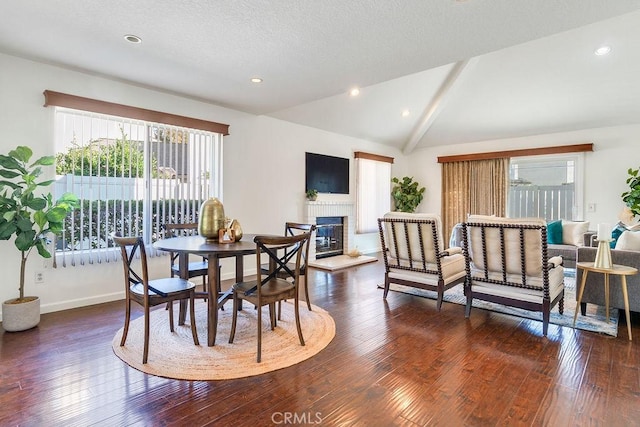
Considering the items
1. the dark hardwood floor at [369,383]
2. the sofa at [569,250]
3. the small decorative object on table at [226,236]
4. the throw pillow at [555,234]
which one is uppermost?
the small decorative object on table at [226,236]

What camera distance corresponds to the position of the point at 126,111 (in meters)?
3.82

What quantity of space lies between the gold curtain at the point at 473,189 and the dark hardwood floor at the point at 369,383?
15.0 feet

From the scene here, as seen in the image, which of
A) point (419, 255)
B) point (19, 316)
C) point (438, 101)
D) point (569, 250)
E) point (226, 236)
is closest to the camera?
point (19, 316)

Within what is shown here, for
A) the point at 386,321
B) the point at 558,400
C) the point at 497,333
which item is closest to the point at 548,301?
the point at 497,333

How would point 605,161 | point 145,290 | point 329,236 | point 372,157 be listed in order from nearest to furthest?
point 145,290 < point 605,161 < point 329,236 < point 372,157

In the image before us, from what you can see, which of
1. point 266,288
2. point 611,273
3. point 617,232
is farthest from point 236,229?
point 617,232

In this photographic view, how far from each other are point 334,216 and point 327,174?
87cm

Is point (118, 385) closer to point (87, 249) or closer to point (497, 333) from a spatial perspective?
point (87, 249)

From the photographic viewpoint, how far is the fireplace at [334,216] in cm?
618

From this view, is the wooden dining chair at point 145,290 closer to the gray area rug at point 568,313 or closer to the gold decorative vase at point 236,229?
the gold decorative vase at point 236,229

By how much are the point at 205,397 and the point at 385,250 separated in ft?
8.57

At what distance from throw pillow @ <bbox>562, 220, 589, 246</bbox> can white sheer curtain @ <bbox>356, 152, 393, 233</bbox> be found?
3518 mm

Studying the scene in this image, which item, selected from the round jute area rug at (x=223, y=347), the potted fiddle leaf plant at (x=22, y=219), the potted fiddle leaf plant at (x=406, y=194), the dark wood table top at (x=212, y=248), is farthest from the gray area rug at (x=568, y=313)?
the potted fiddle leaf plant at (x=406, y=194)

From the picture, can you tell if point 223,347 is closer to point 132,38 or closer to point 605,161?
point 132,38
